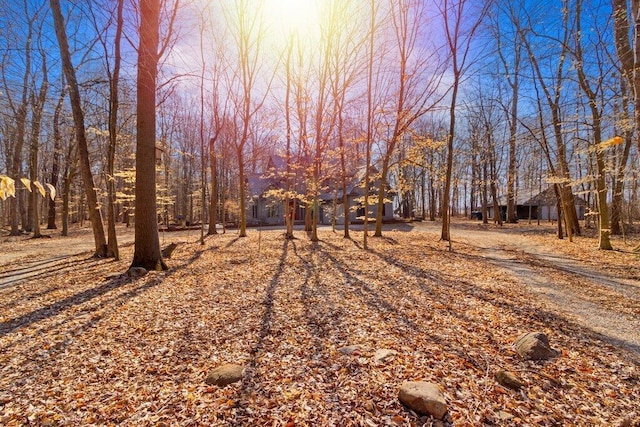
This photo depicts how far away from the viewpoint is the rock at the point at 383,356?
3.02 metres

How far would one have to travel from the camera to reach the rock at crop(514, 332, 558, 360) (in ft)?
10.3

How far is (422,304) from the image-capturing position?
4801 mm

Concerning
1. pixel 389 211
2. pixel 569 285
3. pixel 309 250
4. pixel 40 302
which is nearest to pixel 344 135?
pixel 309 250

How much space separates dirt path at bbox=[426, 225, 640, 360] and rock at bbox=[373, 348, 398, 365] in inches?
110

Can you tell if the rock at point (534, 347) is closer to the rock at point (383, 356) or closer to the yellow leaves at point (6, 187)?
the rock at point (383, 356)

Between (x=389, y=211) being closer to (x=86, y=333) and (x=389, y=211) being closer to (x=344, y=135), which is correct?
(x=344, y=135)

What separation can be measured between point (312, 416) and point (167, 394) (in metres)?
1.31

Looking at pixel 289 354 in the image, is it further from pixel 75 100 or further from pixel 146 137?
pixel 75 100

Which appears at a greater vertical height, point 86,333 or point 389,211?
point 389,211

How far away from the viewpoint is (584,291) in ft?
19.2

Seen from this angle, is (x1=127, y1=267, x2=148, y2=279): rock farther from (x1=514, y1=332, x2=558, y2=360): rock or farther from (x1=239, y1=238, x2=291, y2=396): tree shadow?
(x1=514, y1=332, x2=558, y2=360): rock

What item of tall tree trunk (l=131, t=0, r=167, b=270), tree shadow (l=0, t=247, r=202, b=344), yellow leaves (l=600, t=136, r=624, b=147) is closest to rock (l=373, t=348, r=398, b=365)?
tree shadow (l=0, t=247, r=202, b=344)

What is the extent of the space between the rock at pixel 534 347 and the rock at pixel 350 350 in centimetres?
179

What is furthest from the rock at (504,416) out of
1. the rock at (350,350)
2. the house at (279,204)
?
the house at (279,204)
